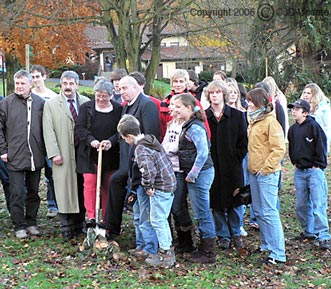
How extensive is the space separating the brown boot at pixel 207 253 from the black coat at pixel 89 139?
1617 mm

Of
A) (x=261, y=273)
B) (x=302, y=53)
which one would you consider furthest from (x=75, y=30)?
(x=261, y=273)

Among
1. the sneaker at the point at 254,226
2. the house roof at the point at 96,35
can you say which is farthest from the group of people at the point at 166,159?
the house roof at the point at 96,35

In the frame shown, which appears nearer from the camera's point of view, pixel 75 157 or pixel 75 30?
pixel 75 157

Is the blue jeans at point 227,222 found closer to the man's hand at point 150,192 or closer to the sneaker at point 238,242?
the sneaker at point 238,242

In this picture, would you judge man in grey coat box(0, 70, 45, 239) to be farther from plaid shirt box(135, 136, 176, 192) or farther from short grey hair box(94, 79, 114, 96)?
plaid shirt box(135, 136, 176, 192)

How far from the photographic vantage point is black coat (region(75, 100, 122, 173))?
720 centimetres

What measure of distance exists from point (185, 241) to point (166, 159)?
1333mm

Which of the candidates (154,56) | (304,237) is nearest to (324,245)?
(304,237)

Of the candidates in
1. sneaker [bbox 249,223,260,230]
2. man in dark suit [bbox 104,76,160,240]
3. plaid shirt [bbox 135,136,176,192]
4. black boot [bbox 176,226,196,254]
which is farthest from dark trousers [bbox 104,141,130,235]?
sneaker [bbox 249,223,260,230]

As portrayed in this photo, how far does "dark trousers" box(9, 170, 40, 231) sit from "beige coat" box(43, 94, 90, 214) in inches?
18.5

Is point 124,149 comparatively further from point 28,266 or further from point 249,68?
point 249,68

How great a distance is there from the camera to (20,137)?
7.48 m

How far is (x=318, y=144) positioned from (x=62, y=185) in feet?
11.2

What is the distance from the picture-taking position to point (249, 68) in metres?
28.8
